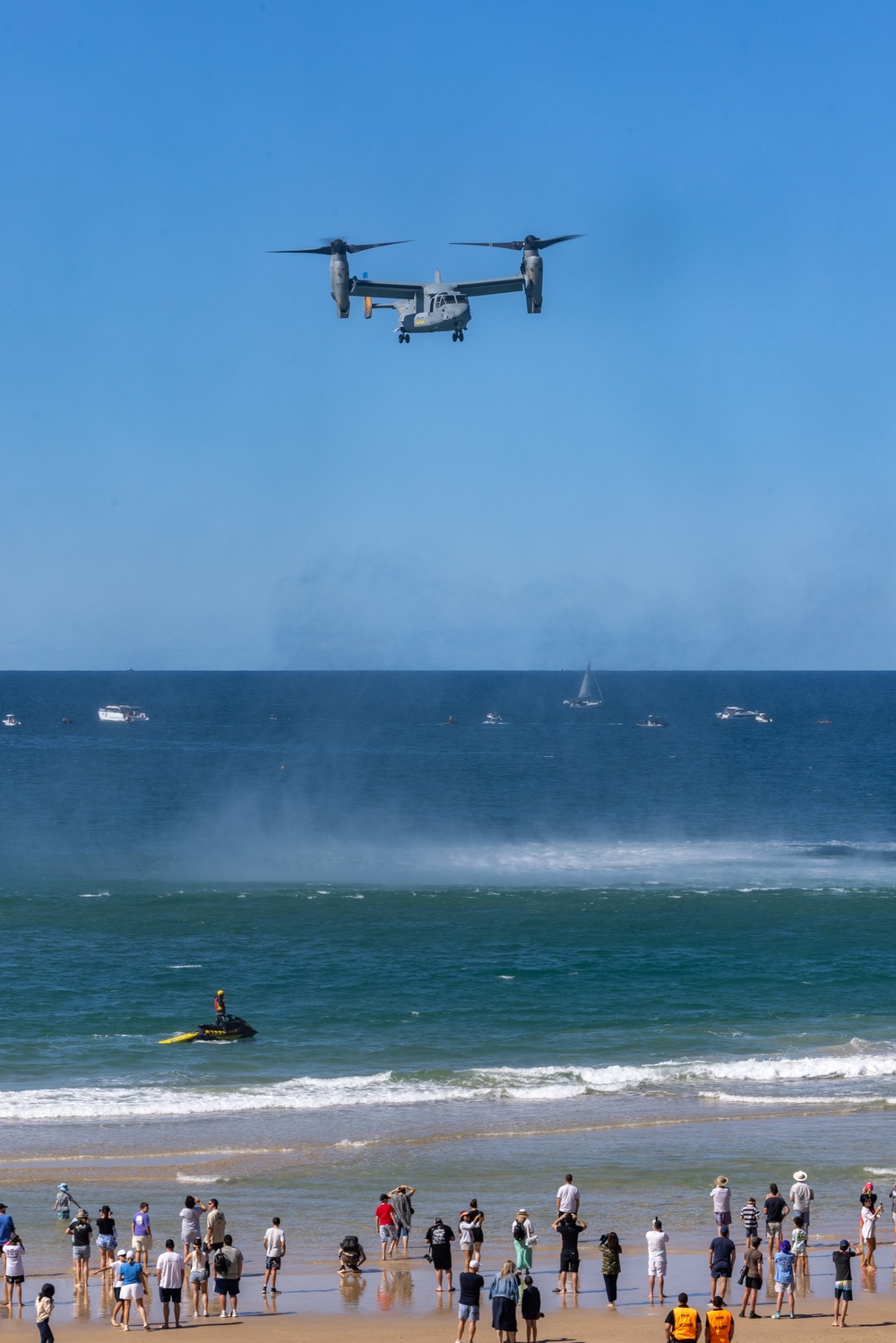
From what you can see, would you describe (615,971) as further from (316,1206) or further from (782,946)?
(316,1206)

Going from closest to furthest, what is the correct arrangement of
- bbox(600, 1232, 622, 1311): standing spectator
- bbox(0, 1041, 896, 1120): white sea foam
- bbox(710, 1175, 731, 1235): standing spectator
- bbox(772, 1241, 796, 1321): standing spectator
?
bbox(772, 1241, 796, 1321): standing spectator → bbox(600, 1232, 622, 1311): standing spectator → bbox(710, 1175, 731, 1235): standing spectator → bbox(0, 1041, 896, 1120): white sea foam

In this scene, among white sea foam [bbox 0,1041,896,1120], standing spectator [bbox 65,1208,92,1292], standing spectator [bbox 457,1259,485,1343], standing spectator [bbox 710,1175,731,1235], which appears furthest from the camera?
white sea foam [bbox 0,1041,896,1120]

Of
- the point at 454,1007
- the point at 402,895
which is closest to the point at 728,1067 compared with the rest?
the point at 454,1007

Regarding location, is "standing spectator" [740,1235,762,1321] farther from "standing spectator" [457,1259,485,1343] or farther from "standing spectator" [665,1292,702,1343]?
"standing spectator" [457,1259,485,1343]

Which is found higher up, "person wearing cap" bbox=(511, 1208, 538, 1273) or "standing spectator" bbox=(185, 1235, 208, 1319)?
"person wearing cap" bbox=(511, 1208, 538, 1273)

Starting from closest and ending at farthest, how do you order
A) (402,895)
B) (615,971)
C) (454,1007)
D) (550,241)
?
(550,241) → (454,1007) → (615,971) → (402,895)

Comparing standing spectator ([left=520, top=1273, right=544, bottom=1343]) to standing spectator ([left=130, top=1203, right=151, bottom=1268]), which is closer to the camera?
standing spectator ([left=520, top=1273, right=544, bottom=1343])

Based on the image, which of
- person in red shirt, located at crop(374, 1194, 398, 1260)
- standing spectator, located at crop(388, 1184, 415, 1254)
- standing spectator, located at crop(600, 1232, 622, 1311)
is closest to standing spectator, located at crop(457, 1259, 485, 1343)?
standing spectator, located at crop(600, 1232, 622, 1311)
